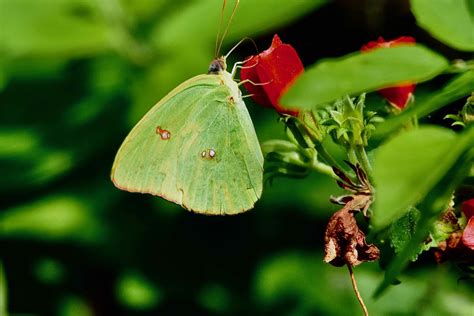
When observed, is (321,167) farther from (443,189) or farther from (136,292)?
(136,292)

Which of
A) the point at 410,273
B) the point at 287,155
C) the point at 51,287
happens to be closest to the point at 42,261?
Result: the point at 51,287

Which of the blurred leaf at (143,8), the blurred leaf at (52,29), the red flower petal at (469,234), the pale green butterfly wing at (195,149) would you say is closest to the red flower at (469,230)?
the red flower petal at (469,234)

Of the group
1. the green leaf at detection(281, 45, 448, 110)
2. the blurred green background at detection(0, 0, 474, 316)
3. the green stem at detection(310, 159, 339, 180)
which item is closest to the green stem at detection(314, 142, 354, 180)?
the green stem at detection(310, 159, 339, 180)

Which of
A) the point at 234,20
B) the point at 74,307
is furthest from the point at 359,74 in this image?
the point at 74,307

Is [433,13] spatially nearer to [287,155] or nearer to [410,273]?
[287,155]

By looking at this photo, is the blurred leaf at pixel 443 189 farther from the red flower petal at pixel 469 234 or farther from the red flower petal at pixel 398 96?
the red flower petal at pixel 398 96
